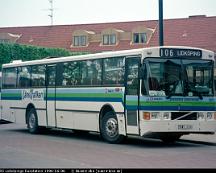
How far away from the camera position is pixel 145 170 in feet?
37.4

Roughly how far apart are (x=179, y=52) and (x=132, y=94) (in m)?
1.80

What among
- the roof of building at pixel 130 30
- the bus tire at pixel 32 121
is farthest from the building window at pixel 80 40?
the bus tire at pixel 32 121

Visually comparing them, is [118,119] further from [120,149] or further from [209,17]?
[209,17]

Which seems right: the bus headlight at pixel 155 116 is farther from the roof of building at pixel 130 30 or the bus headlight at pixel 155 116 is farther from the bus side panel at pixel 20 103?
the roof of building at pixel 130 30

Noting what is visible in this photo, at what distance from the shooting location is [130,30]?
68562 mm

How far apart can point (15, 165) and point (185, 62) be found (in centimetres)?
678

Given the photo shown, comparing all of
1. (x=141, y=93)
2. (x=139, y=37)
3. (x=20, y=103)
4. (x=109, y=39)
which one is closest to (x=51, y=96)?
(x=20, y=103)

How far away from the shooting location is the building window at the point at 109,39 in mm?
68419

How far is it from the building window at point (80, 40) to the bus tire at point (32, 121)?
4755cm

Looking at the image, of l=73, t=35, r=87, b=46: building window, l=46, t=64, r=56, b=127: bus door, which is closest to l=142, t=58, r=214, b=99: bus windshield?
l=46, t=64, r=56, b=127: bus door

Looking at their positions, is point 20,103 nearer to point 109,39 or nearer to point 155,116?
point 155,116

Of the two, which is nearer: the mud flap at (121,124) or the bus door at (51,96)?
the mud flap at (121,124)

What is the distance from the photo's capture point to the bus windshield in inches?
645

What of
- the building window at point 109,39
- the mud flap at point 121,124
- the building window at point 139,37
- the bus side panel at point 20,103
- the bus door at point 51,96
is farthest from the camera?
the building window at point 109,39
